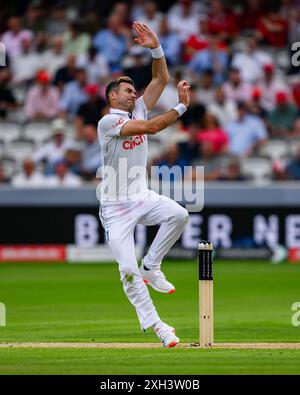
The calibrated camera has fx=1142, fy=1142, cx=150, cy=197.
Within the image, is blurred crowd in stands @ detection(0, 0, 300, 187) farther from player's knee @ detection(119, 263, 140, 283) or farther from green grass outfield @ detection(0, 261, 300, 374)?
player's knee @ detection(119, 263, 140, 283)

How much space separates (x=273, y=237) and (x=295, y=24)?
532 centimetres

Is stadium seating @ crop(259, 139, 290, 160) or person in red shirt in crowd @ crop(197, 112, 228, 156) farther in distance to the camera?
stadium seating @ crop(259, 139, 290, 160)

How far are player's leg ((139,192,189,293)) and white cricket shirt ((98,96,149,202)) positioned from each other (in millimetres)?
217

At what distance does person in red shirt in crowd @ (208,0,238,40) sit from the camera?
23234 millimetres

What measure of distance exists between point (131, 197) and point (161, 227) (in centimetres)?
40

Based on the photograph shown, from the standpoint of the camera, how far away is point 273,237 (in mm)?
20062

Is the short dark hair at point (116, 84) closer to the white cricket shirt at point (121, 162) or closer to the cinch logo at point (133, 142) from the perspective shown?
the white cricket shirt at point (121, 162)

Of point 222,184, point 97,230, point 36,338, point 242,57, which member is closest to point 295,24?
point 242,57

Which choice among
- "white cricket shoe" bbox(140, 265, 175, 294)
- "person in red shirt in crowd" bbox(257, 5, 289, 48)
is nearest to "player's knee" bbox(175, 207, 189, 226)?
"white cricket shoe" bbox(140, 265, 175, 294)

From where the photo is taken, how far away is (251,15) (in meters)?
23.7

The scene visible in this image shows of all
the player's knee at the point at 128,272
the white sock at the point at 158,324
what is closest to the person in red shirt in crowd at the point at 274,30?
the player's knee at the point at 128,272

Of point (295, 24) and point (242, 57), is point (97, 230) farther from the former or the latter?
point (295, 24)

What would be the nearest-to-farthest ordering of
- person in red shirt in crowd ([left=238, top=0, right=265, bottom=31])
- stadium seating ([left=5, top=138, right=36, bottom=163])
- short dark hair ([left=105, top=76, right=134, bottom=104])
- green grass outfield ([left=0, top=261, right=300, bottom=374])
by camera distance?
green grass outfield ([left=0, top=261, right=300, bottom=374])
short dark hair ([left=105, top=76, right=134, bottom=104])
stadium seating ([left=5, top=138, right=36, bottom=163])
person in red shirt in crowd ([left=238, top=0, right=265, bottom=31])
